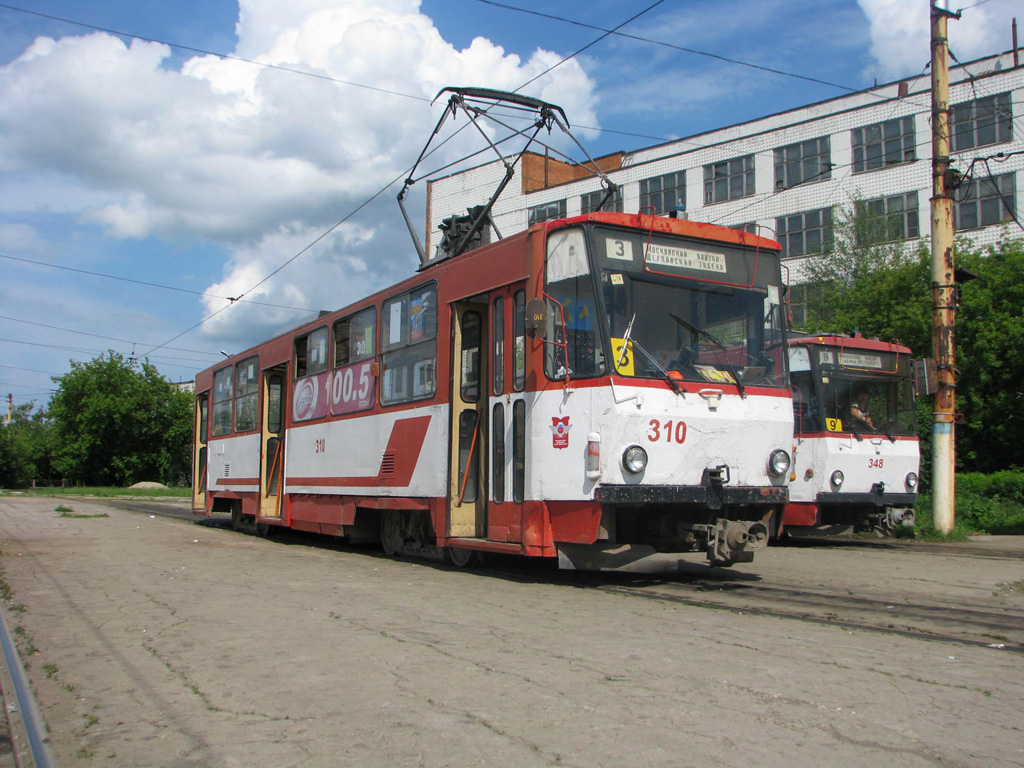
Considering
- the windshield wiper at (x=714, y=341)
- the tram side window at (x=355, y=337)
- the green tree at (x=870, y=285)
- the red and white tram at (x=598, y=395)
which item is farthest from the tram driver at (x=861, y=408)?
the green tree at (x=870, y=285)

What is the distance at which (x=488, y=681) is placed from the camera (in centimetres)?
497

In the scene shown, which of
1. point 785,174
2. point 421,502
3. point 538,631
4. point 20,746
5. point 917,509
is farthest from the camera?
point 785,174

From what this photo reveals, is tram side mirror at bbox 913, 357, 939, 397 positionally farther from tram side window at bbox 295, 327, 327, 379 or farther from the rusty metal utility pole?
tram side window at bbox 295, 327, 327, 379

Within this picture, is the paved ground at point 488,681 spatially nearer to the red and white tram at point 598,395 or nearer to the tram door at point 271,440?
the red and white tram at point 598,395

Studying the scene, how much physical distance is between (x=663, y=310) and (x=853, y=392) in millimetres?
6998

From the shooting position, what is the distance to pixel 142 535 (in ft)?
51.7

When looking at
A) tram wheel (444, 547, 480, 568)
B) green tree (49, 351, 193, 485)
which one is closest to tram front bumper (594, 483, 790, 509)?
tram wheel (444, 547, 480, 568)

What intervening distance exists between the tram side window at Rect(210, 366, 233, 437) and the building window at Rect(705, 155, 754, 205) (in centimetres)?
3064

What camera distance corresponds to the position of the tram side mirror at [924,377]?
1454cm

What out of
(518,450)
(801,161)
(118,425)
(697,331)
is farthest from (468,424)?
(118,425)

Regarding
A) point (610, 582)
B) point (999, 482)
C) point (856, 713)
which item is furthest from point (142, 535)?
point (999, 482)

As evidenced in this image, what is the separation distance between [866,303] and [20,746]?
1099 inches

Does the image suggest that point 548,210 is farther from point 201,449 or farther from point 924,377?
point 924,377

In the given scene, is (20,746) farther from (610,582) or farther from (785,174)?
(785,174)
